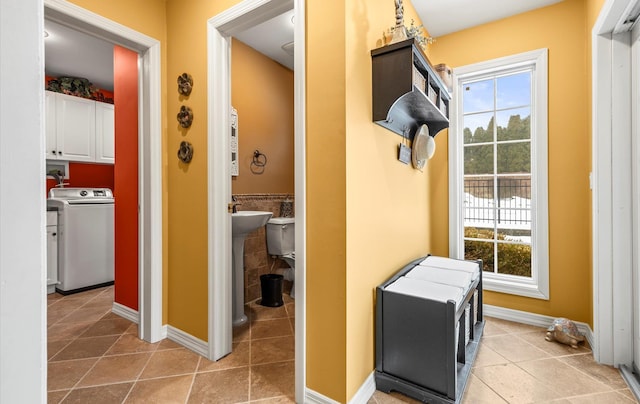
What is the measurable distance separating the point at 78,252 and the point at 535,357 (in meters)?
4.43

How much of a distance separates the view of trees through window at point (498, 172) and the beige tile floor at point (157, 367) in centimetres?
200

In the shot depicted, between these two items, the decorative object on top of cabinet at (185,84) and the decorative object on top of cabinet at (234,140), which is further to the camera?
the decorative object on top of cabinet at (234,140)

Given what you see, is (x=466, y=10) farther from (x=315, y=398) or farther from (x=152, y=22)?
(x=315, y=398)

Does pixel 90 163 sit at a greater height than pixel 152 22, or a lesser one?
lesser

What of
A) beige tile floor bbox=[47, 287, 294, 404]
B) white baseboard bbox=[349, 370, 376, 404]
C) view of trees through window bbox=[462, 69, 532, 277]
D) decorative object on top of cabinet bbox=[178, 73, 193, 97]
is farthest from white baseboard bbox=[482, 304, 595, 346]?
decorative object on top of cabinet bbox=[178, 73, 193, 97]

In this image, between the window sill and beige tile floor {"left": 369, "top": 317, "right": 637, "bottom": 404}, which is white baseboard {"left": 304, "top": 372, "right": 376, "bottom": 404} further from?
the window sill

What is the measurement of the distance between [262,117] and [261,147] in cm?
35

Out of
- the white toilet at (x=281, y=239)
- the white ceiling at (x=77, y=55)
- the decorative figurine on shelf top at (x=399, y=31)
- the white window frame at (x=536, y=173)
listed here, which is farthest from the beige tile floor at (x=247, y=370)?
the white ceiling at (x=77, y=55)

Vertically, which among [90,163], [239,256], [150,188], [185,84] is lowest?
[239,256]

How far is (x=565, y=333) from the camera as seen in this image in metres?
2.15

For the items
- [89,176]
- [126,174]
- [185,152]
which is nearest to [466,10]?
[185,152]

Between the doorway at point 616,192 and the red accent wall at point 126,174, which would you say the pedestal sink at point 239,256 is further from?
the doorway at point 616,192

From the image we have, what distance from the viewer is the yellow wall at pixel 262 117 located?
3.08 meters

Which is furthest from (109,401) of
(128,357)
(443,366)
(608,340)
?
(608,340)
